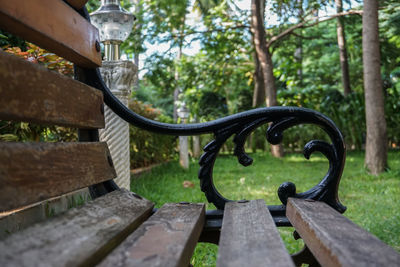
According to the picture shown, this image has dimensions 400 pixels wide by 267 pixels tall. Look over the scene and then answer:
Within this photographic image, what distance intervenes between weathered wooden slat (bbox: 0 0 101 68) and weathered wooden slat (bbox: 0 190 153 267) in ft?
1.35

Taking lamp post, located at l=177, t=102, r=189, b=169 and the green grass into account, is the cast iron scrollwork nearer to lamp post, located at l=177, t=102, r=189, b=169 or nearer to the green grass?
the green grass

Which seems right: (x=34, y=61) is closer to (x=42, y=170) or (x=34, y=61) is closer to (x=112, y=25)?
(x=112, y=25)

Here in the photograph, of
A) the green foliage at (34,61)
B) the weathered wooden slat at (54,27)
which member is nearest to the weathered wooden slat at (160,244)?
the weathered wooden slat at (54,27)

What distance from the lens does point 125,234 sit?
2.87 feet

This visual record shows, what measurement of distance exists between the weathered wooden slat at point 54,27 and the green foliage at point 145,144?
5.04m

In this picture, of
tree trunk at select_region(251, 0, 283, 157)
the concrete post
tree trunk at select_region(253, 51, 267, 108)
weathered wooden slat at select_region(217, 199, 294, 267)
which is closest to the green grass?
the concrete post

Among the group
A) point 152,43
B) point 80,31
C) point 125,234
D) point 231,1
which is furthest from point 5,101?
point 231,1

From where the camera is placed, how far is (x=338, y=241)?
726mm

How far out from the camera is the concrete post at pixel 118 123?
2.80 metres

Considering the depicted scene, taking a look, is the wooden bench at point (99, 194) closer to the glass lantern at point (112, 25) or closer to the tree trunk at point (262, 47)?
the glass lantern at point (112, 25)

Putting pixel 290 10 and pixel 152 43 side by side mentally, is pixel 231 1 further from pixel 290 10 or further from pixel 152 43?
pixel 152 43

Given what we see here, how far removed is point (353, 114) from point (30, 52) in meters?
9.75

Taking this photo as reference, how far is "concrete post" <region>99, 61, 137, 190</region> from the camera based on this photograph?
9.18ft

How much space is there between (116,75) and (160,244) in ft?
7.40
